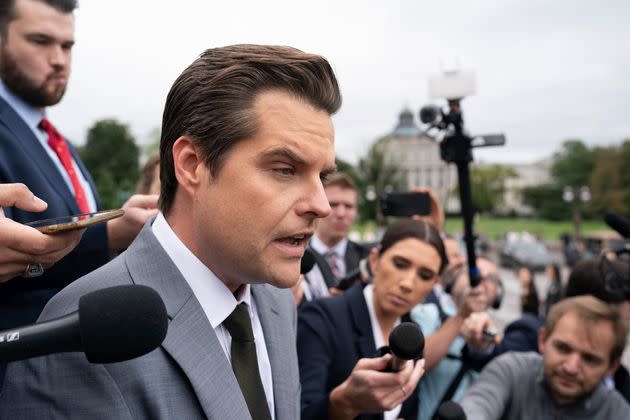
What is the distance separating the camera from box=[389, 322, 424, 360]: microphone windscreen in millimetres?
1736

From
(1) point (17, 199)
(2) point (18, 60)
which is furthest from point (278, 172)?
(2) point (18, 60)

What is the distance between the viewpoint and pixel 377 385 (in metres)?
2.03

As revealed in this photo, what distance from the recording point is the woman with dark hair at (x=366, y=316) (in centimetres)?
270

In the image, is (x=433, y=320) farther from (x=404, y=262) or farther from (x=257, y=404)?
(x=257, y=404)

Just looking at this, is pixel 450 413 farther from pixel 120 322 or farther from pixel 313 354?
pixel 120 322

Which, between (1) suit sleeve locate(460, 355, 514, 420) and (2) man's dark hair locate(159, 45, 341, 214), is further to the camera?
(1) suit sleeve locate(460, 355, 514, 420)

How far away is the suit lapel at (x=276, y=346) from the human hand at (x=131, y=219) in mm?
518

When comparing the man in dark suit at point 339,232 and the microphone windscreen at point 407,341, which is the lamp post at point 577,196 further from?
the microphone windscreen at point 407,341

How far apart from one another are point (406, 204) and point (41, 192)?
221cm

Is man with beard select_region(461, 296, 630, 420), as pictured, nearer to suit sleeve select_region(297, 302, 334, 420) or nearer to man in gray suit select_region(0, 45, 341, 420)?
suit sleeve select_region(297, 302, 334, 420)

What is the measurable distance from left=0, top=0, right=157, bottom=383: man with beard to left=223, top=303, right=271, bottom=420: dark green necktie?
2.06 ft

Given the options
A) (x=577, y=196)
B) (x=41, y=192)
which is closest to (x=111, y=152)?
(x=41, y=192)

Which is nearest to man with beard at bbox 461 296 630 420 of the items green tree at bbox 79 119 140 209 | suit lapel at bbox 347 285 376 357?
suit lapel at bbox 347 285 376 357

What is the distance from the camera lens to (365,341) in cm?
291
